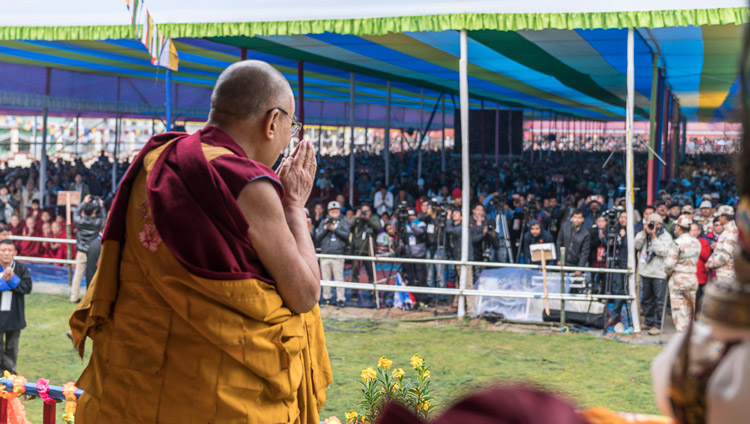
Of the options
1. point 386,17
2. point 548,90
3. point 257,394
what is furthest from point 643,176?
point 257,394

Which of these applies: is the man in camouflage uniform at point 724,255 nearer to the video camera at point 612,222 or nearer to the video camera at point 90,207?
the video camera at point 612,222

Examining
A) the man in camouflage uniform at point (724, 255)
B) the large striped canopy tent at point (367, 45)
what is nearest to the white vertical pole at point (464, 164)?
the large striped canopy tent at point (367, 45)

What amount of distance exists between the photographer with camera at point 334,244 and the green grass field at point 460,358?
105cm

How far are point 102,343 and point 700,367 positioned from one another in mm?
1681

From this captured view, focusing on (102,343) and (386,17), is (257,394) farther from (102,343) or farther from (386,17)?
(386,17)

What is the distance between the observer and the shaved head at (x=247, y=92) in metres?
2.12

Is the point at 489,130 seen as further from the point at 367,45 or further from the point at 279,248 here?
the point at 279,248

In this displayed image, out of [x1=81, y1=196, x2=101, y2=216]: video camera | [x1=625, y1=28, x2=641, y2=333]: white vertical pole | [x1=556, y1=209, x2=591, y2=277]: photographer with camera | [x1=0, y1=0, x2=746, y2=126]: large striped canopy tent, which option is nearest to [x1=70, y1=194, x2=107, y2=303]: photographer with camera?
[x1=81, y1=196, x2=101, y2=216]: video camera

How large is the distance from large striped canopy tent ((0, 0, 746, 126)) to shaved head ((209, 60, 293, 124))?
363cm

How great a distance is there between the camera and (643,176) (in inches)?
1160

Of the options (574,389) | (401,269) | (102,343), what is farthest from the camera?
(401,269)

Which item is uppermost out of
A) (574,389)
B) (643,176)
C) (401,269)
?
(643,176)

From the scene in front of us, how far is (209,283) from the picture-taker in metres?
1.90

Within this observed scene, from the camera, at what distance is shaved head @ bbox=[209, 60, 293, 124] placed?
212 centimetres
